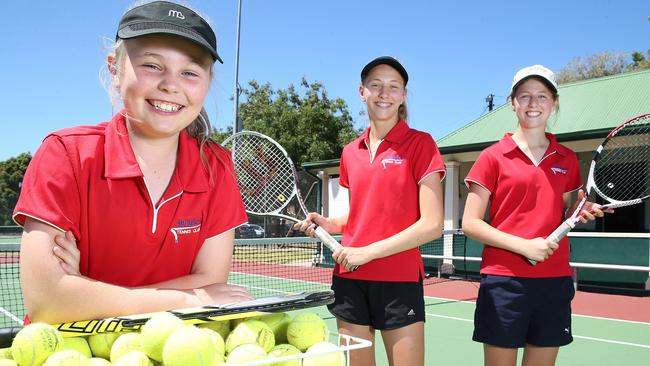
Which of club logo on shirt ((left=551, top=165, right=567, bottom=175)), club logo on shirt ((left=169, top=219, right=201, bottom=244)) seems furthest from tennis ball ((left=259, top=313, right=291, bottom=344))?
club logo on shirt ((left=551, top=165, right=567, bottom=175))

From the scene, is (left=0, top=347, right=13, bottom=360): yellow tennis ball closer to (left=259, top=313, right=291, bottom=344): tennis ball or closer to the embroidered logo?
(left=259, top=313, right=291, bottom=344): tennis ball

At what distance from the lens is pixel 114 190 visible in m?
1.61

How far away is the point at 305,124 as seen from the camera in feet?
87.1

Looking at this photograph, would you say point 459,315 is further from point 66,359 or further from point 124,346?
point 66,359

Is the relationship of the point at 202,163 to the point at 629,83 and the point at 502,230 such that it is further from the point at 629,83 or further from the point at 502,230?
the point at 629,83

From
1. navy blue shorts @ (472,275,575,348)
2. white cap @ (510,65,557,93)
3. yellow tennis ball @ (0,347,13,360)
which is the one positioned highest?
white cap @ (510,65,557,93)

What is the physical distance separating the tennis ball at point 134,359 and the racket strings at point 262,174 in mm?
2560

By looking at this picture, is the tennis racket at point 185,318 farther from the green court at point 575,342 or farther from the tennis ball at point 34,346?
the green court at point 575,342

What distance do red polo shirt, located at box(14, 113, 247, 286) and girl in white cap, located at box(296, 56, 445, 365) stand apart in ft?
3.04

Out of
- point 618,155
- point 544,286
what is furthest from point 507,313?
point 618,155

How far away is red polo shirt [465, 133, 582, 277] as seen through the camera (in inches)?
105

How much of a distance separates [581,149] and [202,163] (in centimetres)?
1117

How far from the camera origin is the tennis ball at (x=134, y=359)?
105 centimetres

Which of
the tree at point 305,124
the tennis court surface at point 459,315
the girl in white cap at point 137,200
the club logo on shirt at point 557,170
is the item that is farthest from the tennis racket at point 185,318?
the tree at point 305,124
